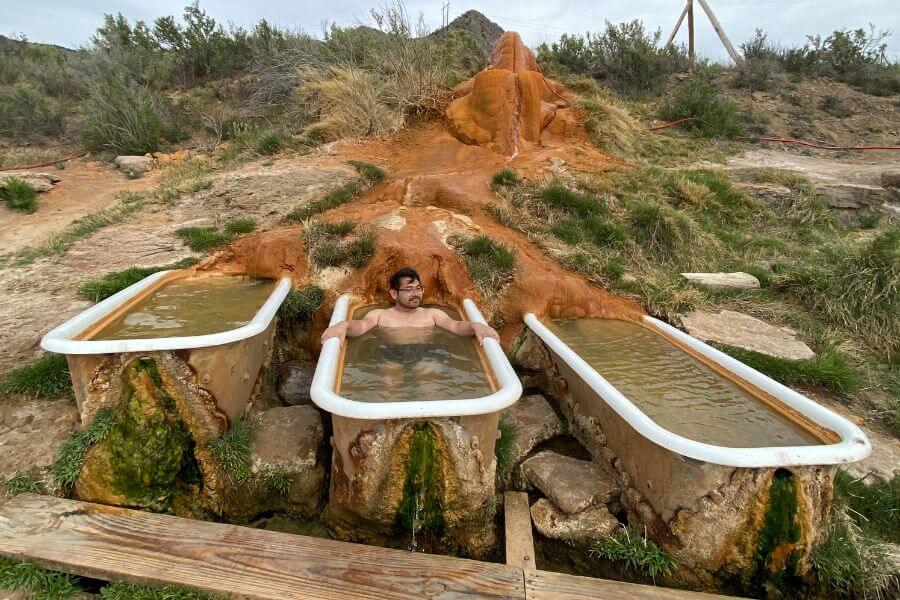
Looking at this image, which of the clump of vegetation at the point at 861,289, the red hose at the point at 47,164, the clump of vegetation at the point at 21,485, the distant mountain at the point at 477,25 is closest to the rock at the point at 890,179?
the clump of vegetation at the point at 861,289

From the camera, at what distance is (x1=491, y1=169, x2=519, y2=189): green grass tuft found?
6.02 metres

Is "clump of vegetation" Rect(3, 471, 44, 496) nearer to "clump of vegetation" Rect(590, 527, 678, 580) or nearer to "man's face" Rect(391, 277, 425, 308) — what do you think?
"man's face" Rect(391, 277, 425, 308)

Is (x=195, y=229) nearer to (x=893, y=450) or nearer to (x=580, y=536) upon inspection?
(x=580, y=536)

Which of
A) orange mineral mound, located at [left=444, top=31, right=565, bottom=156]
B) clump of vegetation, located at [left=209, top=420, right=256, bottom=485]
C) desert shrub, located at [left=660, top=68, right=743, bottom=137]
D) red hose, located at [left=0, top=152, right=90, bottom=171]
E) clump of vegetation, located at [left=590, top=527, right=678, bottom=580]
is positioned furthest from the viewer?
desert shrub, located at [left=660, top=68, right=743, bottom=137]

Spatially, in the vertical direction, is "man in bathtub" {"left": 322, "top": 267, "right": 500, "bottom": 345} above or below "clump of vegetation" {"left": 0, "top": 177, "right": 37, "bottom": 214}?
below

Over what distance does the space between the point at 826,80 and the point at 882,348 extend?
1345 cm

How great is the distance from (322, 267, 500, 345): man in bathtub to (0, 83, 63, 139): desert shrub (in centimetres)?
1285

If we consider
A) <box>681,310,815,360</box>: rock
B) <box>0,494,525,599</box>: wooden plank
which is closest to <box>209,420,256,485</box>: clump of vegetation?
<box>0,494,525,599</box>: wooden plank

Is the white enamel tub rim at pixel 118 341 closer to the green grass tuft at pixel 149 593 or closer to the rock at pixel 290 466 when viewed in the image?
the rock at pixel 290 466

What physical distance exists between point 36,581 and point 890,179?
37.9ft

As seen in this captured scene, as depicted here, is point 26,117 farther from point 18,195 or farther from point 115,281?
point 115,281

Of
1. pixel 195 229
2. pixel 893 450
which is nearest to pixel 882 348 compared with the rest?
pixel 893 450

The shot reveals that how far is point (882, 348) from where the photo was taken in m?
4.23

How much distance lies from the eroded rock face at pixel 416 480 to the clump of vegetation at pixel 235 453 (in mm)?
580
